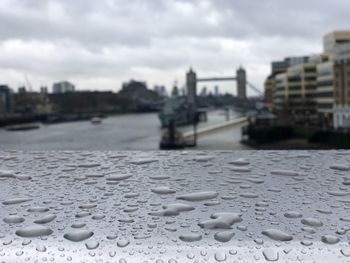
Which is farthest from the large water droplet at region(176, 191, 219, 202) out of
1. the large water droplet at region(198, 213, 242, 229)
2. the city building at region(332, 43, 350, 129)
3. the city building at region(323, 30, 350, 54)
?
the city building at region(323, 30, 350, 54)

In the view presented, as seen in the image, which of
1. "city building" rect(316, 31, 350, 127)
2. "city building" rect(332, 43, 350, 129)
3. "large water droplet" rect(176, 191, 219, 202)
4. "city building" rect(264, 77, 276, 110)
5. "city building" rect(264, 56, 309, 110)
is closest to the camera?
"large water droplet" rect(176, 191, 219, 202)

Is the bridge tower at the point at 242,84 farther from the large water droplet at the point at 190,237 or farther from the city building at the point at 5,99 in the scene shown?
the large water droplet at the point at 190,237

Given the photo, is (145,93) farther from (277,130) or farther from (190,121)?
(277,130)

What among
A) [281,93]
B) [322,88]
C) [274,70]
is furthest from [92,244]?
[274,70]

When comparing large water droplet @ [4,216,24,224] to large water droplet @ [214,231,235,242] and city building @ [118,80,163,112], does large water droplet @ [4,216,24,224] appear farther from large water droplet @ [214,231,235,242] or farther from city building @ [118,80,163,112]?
city building @ [118,80,163,112]

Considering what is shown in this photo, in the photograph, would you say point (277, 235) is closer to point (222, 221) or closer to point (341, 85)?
point (222, 221)

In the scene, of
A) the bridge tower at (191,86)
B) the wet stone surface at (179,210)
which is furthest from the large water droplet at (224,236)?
the bridge tower at (191,86)

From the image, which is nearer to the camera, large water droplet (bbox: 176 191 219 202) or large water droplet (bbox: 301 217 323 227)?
large water droplet (bbox: 301 217 323 227)
